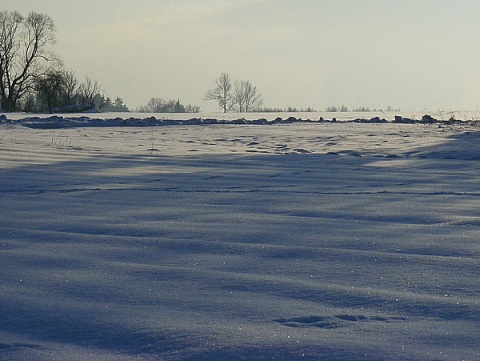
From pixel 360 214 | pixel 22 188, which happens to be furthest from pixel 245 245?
pixel 22 188

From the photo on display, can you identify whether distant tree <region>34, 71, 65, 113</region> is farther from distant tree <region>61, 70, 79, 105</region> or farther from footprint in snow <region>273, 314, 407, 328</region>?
footprint in snow <region>273, 314, 407, 328</region>

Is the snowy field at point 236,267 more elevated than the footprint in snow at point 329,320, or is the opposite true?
the snowy field at point 236,267

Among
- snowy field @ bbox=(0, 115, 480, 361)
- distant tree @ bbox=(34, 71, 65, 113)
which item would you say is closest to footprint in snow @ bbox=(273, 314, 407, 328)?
snowy field @ bbox=(0, 115, 480, 361)

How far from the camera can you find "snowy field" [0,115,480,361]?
4.90ft

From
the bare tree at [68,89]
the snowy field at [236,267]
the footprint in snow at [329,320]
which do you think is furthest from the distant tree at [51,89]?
the footprint in snow at [329,320]

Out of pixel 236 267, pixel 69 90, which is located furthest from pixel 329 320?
pixel 69 90

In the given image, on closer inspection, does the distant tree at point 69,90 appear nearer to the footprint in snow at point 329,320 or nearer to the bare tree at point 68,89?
the bare tree at point 68,89

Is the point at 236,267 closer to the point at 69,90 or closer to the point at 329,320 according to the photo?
the point at 329,320

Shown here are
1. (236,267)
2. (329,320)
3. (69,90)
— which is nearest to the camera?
(329,320)

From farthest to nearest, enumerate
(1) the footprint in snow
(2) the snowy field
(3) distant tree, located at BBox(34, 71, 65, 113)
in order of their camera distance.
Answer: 1. (3) distant tree, located at BBox(34, 71, 65, 113)
2. (1) the footprint in snow
3. (2) the snowy field

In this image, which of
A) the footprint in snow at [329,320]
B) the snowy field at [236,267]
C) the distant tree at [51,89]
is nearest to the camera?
the snowy field at [236,267]

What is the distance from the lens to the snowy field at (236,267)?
1.49 metres

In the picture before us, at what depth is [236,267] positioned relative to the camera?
7.02 feet

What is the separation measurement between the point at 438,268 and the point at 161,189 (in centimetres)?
229
